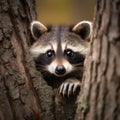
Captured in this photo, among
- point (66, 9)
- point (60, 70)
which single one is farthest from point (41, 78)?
point (66, 9)

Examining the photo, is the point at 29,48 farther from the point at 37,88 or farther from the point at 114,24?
the point at 114,24

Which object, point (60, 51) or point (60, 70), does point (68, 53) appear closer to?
point (60, 51)

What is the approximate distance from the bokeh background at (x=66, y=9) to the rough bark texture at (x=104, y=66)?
6.63 meters

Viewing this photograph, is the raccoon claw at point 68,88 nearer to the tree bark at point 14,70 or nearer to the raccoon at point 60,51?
the raccoon at point 60,51

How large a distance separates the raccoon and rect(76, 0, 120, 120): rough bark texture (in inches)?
32.7

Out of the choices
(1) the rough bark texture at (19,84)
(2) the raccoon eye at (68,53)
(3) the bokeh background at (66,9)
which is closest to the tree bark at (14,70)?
(1) the rough bark texture at (19,84)

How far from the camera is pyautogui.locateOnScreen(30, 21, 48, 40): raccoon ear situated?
193 inches

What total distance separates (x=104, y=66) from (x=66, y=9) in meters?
7.17

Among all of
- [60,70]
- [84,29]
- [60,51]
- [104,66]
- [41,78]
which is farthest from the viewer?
[84,29]

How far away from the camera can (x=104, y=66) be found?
141 inches

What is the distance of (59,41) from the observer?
5.07 metres

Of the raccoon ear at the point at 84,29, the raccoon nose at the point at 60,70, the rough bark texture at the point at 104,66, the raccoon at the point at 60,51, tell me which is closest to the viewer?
the rough bark texture at the point at 104,66

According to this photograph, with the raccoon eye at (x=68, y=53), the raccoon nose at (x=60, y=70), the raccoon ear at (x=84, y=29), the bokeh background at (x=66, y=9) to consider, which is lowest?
the bokeh background at (x=66, y=9)

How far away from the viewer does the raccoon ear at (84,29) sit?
5086 millimetres
